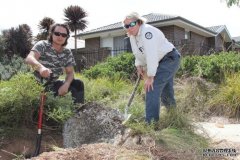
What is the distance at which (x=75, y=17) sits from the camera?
27047 millimetres

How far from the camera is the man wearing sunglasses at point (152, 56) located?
13.4 ft

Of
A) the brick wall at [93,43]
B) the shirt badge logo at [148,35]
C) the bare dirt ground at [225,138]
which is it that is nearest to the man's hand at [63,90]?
the shirt badge logo at [148,35]

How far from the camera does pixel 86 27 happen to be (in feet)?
91.0

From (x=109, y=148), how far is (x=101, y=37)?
23631mm

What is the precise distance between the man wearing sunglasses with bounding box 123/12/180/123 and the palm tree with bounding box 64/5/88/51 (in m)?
23.0

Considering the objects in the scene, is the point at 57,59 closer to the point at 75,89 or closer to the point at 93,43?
the point at 75,89

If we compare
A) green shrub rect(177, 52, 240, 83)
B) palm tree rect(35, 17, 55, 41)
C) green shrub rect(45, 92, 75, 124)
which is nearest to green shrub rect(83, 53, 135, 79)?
green shrub rect(177, 52, 240, 83)

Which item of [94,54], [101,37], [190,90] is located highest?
[101,37]

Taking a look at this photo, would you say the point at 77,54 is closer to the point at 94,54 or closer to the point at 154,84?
the point at 94,54

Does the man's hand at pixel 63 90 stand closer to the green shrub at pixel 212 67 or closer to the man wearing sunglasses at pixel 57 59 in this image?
the man wearing sunglasses at pixel 57 59

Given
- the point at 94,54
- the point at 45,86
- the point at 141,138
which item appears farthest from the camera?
the point at 94,54

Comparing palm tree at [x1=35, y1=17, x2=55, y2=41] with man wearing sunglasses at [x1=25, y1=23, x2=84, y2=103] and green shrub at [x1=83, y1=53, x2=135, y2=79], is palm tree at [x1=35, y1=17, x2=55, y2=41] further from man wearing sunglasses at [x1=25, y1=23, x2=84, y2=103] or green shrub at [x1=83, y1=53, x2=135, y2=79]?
man wearing sunglasses at [x1=25, y1=23, x2=84, y2=103]

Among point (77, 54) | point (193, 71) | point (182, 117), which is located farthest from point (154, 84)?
point (77, 54)

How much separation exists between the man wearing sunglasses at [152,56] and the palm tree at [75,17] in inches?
907
